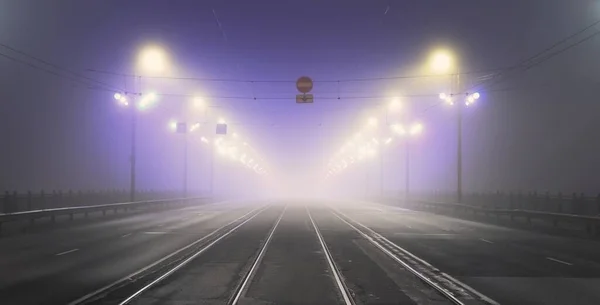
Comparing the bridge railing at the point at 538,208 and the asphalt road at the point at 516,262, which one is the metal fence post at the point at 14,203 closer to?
the asphalt road at the point at 516,262

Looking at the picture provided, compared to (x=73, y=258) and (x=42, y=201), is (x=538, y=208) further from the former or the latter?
(x=42, y=201)

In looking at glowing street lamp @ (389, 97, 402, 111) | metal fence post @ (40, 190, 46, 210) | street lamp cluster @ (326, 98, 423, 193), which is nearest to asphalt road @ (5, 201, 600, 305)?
metal fence post @ (40, 190, 46, 210)

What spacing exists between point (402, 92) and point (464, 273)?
135 feet

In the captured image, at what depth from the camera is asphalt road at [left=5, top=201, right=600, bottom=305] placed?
10992 mm

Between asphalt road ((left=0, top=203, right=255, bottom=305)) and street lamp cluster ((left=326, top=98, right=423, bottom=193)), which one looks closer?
asphalt road ((left=0, top=203, right=255, bottom=305))

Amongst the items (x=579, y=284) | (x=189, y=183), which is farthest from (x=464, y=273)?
(x=189, y=183)

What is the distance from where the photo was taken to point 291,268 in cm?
1506

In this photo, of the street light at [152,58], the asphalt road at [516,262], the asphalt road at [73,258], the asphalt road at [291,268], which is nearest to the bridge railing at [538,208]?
the asphalt road at [516,262]

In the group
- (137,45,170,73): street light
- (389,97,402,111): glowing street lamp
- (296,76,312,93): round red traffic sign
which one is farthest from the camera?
(389,97,402,111): glowing street lamp

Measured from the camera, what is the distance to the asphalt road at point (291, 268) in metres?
11.0

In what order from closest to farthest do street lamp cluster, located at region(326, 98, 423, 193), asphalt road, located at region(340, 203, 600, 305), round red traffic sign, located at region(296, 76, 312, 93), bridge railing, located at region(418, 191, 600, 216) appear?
asphalt road, located at region(340, 203, 600, 305) → round red traffic sign, located at region(296, 76, 312, 93) → bridge railing, located at region(418, 191, 600, 216) → street lamp cluster, located at region(326, 98, 423, 193)

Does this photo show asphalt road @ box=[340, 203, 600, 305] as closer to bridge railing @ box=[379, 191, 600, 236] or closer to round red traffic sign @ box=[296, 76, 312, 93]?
bridge railing @ box=[379, 191, 600, 236]

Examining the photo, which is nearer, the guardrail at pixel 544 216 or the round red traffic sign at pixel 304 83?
the guardrail at pixel 544 216

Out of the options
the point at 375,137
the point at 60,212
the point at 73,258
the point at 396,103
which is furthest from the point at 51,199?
the point at 375,137
